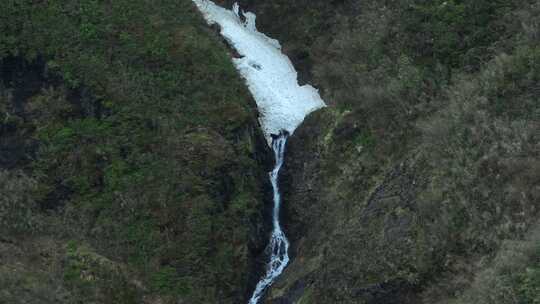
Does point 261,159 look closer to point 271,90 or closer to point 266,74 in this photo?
point 271,90

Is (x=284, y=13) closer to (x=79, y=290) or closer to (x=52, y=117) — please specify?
(x=52, y=117)

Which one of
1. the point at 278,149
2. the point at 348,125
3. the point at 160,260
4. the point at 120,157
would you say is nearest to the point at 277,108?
the point at 278,149

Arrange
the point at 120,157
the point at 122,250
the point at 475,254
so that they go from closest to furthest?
the point at 475,254
the point at 122,250
the point at 120,157

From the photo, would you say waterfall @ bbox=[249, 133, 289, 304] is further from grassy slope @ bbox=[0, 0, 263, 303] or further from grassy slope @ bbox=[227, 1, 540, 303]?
grassy slope @ bbox=[0, 0, 263, 303]

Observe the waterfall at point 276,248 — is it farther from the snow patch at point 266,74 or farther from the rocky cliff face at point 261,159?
the snow patch at point 266,74

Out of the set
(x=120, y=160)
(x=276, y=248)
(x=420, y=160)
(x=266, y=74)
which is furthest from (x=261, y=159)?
(x=420, y=160)

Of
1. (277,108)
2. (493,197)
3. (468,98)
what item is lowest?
(277,108)

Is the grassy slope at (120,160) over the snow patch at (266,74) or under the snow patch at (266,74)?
under

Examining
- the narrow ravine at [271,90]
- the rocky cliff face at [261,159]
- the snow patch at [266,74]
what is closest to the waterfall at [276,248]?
the narrow ravine at [271,90]
